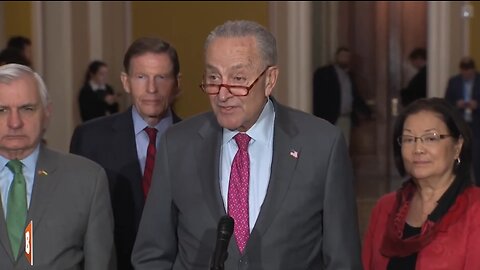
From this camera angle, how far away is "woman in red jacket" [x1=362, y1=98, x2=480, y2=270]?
300 centimetres

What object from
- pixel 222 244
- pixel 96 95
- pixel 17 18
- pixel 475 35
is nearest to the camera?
pixel 222 244

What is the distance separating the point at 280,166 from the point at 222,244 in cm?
42

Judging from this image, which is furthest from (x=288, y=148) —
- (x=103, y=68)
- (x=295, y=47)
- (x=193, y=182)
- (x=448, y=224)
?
(x=295, y=47)

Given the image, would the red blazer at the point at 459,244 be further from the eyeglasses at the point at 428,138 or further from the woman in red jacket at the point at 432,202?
the eyeglasses at the point at 428,138

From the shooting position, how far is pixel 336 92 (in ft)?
35.1

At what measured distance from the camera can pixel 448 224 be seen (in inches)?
119

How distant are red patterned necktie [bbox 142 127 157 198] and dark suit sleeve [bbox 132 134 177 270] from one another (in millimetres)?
699

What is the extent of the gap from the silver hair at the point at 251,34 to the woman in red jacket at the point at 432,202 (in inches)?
31.9

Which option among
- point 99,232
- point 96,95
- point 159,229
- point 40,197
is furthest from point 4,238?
point 96,95

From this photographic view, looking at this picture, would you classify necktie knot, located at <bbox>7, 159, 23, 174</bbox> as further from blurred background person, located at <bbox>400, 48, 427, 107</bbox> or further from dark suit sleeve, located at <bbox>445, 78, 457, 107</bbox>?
blurred background person, located at <bbox>400, 48, 427, 107</bbox>

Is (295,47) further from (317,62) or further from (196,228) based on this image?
(196,228)

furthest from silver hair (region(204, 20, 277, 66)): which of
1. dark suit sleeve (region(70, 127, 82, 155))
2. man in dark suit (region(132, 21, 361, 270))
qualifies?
dark suit sleeve (region(70, 127, 82, 155))

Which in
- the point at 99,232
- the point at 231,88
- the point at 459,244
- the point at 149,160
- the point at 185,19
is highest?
the point at 185,19

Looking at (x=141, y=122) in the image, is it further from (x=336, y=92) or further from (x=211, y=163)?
(x=336, y=92)
